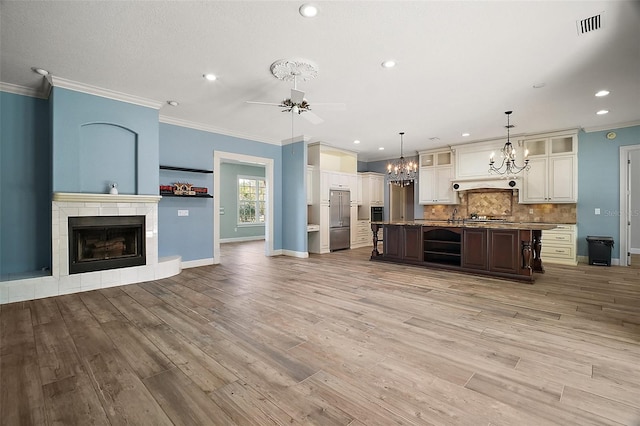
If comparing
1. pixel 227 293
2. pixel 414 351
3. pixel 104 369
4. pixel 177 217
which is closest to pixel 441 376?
pixel 414 351

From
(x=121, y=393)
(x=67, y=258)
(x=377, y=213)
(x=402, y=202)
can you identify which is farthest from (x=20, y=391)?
(x=402, y=202)

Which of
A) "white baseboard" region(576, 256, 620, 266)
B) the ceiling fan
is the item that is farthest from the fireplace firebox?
"white baseboard" region(576, 256, 620, 266)

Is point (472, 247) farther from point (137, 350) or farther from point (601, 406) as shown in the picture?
point (137, 350)

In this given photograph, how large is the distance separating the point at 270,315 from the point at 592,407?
2.60 metres

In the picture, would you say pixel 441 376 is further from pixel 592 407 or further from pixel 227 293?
pixel 227 293

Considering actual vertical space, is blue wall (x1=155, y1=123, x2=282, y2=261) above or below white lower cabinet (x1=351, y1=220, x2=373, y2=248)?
above

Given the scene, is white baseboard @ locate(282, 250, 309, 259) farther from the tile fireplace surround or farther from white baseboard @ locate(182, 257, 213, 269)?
the tile fireplace surround

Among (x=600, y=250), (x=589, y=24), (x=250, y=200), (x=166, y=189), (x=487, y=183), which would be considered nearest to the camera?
(x=589, y=24)

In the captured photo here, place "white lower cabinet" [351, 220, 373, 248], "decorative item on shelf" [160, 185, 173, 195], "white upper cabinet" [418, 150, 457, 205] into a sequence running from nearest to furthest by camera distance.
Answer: "decorative item on shelf" [160, 185, 173, 195] < "white upper cabinet" [418, 150, 457, 205] < "white lower cabinet" [351, 220, 373, 248]

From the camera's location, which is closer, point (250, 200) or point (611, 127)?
point (611, 127)

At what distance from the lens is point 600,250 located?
19.0 feet

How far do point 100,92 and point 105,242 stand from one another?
2.27 m

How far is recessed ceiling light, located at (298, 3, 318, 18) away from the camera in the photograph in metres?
2.44

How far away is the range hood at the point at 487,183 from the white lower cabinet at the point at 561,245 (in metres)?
1.24
